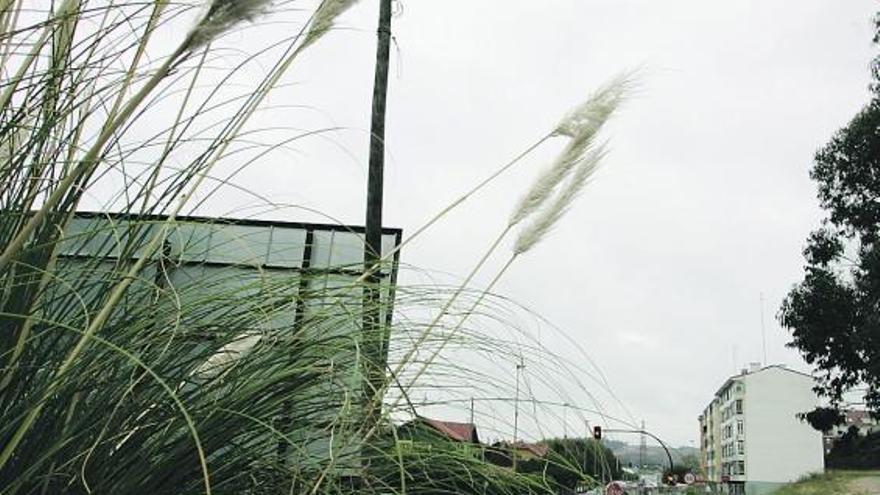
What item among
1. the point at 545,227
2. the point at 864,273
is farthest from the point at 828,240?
the point at 545,227

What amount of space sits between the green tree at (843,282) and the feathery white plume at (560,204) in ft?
58.7

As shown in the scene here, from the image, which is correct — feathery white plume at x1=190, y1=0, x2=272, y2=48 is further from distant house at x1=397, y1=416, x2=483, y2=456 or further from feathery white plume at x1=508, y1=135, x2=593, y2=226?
feathery white plume at x1=508, y1=135, x2=593, y2=226

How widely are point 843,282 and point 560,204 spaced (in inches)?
745

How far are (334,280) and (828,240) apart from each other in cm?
1994

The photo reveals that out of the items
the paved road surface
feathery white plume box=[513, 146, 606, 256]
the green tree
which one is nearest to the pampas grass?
feathery white plume box=[513, 146, 606, 256]

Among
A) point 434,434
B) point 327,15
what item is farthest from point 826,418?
point 327,15

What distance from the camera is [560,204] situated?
168 cm

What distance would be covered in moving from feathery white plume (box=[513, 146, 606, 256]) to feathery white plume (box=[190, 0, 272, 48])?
0.77m

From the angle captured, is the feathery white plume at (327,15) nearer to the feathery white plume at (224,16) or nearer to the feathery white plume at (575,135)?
the feathery white plume at (224,16)

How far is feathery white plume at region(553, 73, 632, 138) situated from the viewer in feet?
5.51

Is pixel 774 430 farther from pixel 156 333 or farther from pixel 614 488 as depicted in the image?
pixel 156 333

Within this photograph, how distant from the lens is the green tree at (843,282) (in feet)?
59.6

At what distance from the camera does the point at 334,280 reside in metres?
1.46

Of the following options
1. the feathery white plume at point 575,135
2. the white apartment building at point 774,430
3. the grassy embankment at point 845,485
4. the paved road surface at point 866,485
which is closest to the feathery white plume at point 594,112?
the feathery white plume at point 575,135
